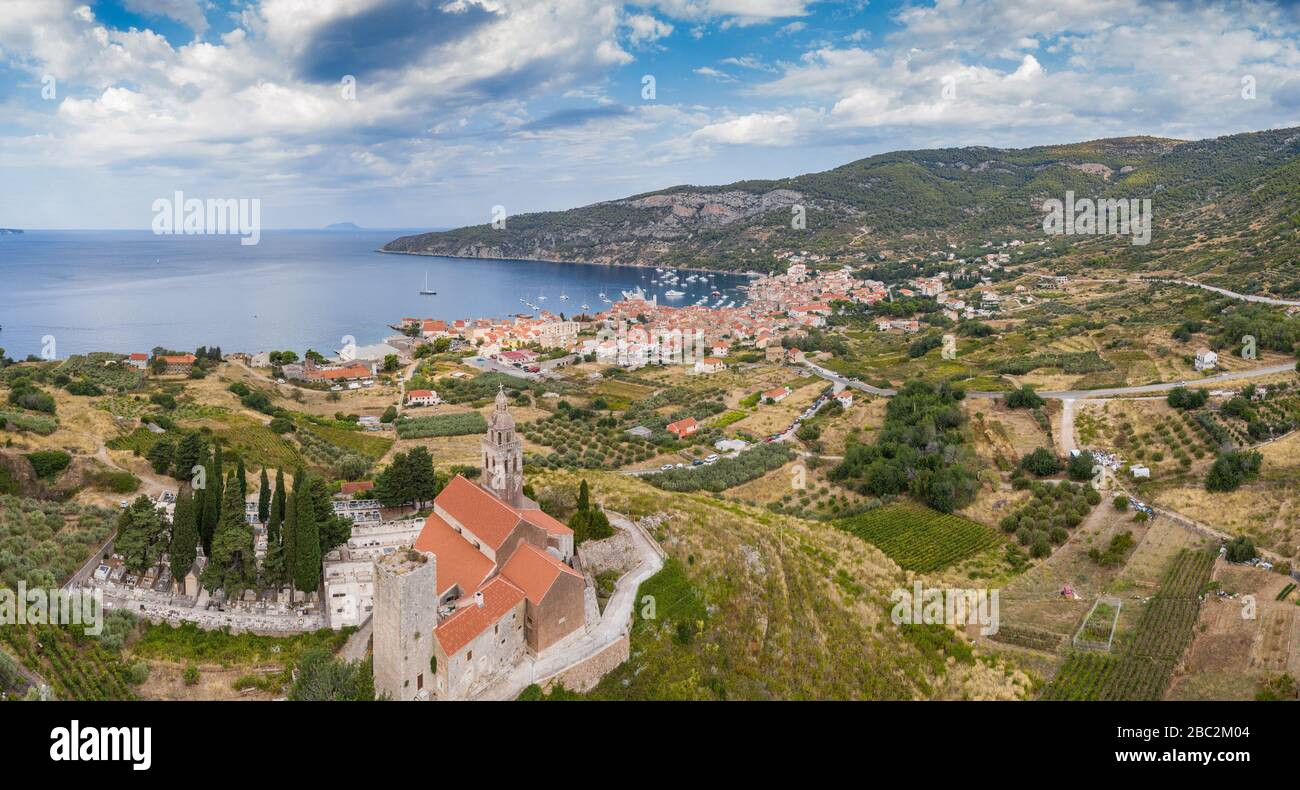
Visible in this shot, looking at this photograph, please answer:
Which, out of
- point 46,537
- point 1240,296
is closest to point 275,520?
point 46,537

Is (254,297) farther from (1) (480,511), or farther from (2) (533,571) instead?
(2) (533,571)

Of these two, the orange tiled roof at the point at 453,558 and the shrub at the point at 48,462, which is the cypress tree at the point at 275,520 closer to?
the orange tiled roof at the point at 453,558

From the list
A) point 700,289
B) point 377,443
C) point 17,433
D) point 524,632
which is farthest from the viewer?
point 700,289

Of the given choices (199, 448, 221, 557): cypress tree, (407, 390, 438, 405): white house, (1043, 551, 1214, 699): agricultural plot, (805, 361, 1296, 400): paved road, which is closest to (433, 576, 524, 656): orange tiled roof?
(199, 448, 221, 557): cypress tree

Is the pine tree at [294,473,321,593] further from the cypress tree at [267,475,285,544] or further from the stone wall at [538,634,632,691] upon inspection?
the stone wall at [538,634,632,691]

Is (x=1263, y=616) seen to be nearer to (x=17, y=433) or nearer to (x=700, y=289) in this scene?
(x=17, y=433)

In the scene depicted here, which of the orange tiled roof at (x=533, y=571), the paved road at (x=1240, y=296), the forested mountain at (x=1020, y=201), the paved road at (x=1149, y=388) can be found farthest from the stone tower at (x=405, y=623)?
the forested mountain at (x=1020, y=201)
